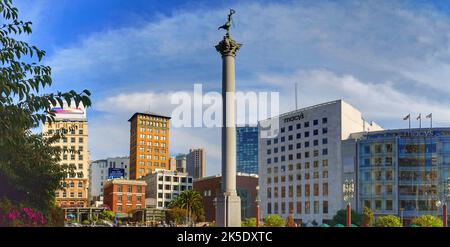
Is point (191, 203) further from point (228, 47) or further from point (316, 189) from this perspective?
point (228, 47)

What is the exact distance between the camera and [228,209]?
167ft

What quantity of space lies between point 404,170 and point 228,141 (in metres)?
85.9


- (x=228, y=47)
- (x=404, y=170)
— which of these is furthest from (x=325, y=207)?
(x=228, y=47)

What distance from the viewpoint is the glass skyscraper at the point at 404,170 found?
403 feet

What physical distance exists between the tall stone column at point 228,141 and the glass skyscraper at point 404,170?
81.3 meters

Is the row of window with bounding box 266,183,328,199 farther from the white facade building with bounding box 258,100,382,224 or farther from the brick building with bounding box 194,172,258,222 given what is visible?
the brick building with bounding box 194,172,258,222

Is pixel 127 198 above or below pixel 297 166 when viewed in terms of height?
below

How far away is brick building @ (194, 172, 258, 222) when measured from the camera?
176 metres

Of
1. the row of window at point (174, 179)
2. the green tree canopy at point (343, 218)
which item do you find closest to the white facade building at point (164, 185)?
the row of window at point (174, 179)

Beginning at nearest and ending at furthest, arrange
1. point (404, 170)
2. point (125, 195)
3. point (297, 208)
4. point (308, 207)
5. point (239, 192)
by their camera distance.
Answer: point (404, 170) → point (308, 207) → point (297, 208) → point (125, 195) → point (239, 192)

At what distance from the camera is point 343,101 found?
5527 inches

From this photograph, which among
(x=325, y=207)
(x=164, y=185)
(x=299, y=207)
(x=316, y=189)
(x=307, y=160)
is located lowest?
(x=299, y=207)

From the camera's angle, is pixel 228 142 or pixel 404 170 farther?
pixel 404 170
